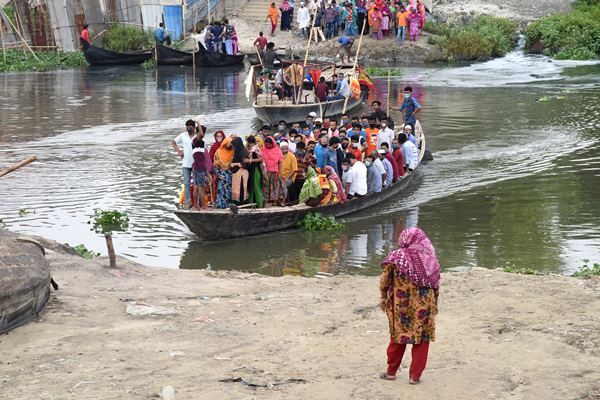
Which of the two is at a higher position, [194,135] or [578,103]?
[194,135]

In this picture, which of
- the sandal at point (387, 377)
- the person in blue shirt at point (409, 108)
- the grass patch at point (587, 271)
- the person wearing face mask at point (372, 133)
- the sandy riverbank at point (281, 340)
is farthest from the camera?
the person in blue shirt at point (409, 108)

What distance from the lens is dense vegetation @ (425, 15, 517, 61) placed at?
119 feet

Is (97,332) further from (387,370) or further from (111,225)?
(111,225)

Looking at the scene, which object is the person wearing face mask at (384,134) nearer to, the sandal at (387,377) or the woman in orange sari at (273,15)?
the sandal at (387,377)

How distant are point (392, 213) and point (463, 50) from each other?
67.8 feet

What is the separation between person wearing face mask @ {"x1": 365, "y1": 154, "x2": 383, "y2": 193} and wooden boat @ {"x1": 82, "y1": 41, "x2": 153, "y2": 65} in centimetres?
2104

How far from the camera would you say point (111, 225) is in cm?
1552

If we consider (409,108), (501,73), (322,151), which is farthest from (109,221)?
(501,73)

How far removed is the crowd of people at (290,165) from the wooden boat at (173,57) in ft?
59.5

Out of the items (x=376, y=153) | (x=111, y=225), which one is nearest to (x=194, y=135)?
(x=111, y=225)

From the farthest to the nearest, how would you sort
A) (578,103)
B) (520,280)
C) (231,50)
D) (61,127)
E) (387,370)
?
(231,50), (578,103), (61,127), (520,280), (387,370)

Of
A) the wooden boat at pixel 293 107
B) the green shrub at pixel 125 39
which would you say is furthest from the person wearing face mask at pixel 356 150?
the green shrub at pixel 125 39

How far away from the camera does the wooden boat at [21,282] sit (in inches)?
342

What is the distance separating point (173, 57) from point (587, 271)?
994 inches
